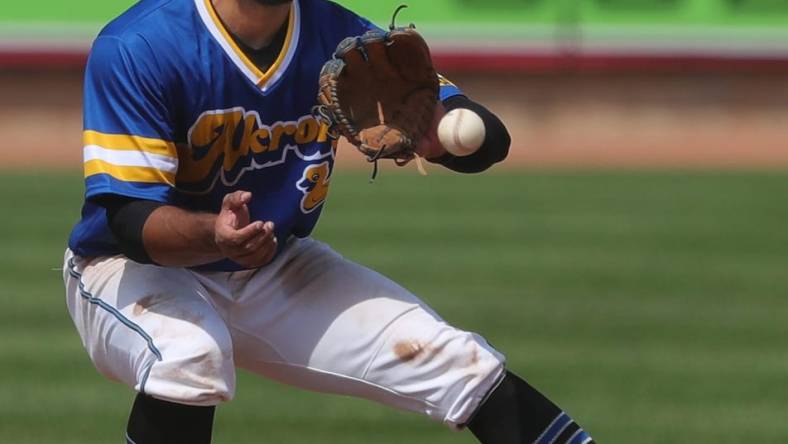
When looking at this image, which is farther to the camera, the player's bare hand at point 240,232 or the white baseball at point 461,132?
the white baseball at point 461,132

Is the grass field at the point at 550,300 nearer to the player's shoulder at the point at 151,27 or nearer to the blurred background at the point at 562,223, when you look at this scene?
the blurred background at the point at 562,223

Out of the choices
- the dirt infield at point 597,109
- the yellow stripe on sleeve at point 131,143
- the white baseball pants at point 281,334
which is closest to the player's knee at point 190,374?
the white baseball pants at point 281,334

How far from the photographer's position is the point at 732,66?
16141 mm

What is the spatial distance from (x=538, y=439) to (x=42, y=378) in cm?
306

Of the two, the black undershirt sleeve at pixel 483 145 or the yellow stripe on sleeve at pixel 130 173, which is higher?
the black undershirt sleeve at pixel 483 145

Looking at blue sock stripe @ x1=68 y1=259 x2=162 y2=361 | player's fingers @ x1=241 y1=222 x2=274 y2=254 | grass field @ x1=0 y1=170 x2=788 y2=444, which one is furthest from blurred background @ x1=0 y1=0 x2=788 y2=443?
player's fingers @ x1=241 y1=222 x2=274 y2=254

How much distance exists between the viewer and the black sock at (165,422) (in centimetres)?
367

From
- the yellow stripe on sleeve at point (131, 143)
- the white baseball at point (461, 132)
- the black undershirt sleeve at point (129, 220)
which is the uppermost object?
the white baseball at point (461, 132)

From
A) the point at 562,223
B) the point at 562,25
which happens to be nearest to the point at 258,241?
the point at 562,223

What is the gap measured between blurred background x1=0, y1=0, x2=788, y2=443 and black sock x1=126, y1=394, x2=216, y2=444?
1672 millimetres

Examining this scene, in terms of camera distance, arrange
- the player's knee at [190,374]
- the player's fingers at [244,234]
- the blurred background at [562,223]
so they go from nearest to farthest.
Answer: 1. the player's fingers at [244,234]
2. the player's knee at [190,374]
3. the blurred background at [562,223]

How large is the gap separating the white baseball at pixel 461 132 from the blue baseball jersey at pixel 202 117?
0.26 meters

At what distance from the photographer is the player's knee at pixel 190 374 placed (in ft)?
11.6

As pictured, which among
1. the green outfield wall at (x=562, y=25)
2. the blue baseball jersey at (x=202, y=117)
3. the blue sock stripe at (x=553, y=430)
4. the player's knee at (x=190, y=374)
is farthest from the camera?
the green outfield wall at (x=562, y=25)
